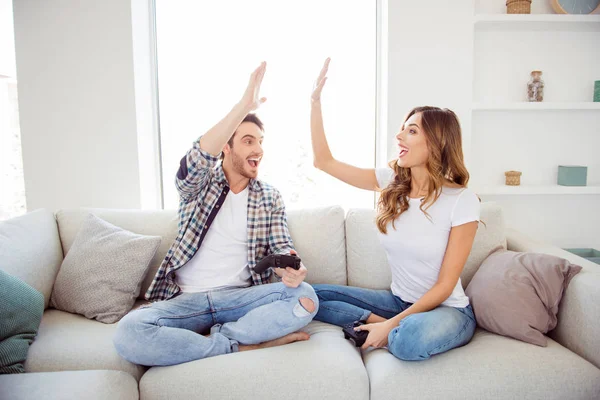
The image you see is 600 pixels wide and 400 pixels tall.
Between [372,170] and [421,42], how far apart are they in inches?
36.8

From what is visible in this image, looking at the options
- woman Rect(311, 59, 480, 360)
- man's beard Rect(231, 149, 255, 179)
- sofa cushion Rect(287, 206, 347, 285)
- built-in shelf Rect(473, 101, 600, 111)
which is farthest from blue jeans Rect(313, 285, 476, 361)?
built-in shelf Rect(473, 101, 600, 111)

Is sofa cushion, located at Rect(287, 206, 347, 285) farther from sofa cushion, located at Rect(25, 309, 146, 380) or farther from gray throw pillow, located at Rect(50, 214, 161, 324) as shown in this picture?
sofa cushion, located at Rect(25, 309, 146, 380)

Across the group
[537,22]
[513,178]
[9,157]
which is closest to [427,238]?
[513,178]

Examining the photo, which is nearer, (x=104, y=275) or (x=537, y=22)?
(x=104, y=275)

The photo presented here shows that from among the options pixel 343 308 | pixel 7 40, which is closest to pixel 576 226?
pixel 343 308

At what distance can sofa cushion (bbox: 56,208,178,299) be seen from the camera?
2064mm

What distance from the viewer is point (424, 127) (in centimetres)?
175

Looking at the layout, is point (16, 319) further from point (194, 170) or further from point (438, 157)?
point (438, 157)

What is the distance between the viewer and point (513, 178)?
2574 millimetres

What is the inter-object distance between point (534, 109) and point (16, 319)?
2747 mm

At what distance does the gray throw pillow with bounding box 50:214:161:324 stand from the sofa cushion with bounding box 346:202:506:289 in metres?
0.90

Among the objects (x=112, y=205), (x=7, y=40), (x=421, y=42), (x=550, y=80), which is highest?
→ (x=7, y=40)

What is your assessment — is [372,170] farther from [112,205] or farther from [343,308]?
[112,205]

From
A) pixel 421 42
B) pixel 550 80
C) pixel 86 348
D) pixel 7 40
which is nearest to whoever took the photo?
pixel 86 348
